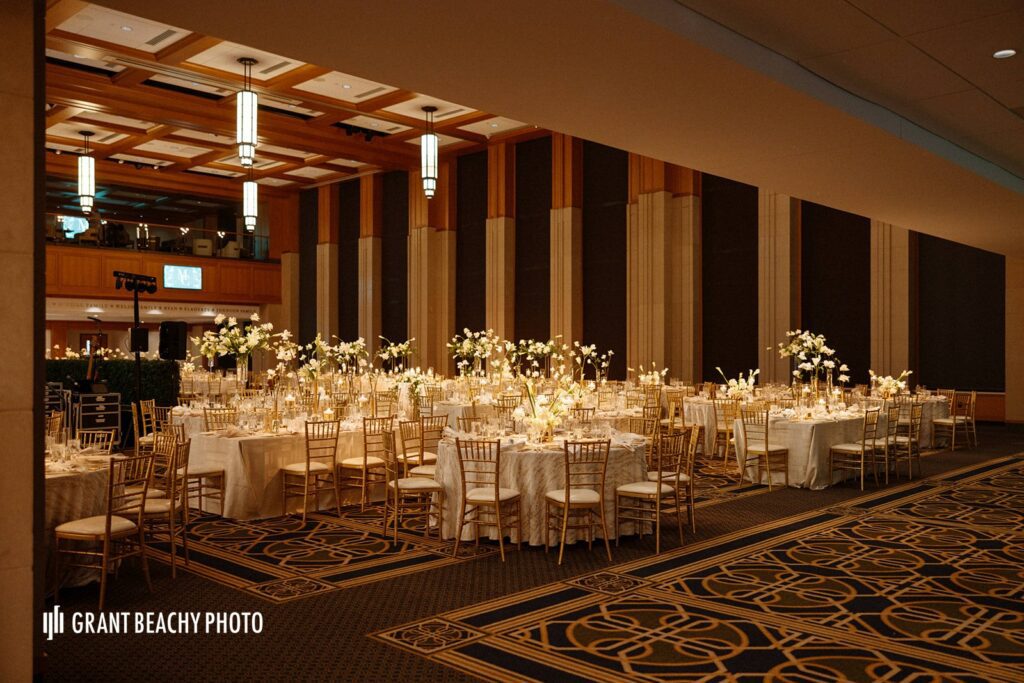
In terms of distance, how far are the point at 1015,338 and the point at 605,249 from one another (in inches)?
318

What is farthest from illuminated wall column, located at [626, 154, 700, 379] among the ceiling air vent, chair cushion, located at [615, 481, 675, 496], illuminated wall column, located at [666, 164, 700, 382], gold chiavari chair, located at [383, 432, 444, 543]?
chair cushion, located at [615, 481, 675, 496]

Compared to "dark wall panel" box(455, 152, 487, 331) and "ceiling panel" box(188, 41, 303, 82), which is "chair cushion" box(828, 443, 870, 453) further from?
"dark wall panel" box(455, 152, 487, 331)

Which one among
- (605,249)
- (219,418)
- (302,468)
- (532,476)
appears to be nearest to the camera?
(532,476)

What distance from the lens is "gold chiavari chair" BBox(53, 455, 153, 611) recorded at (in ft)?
17.3

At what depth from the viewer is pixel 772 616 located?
16.2 ft

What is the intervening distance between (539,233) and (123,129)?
9413mm

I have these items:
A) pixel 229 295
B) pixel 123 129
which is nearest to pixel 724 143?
pixel 123 129

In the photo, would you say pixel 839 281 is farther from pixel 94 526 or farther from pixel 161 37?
pixel 94 526

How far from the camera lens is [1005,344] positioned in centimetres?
1537

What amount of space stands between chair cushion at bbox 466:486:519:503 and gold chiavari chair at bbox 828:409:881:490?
450 cm

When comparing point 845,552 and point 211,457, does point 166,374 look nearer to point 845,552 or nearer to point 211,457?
point 211,457

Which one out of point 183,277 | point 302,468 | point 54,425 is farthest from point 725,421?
point 183,277

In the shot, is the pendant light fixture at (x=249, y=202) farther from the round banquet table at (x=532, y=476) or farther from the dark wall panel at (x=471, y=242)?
the dark wall panel at (x=471, y=242)

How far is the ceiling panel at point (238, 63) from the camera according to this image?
43.0 feet
